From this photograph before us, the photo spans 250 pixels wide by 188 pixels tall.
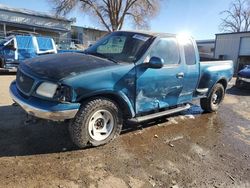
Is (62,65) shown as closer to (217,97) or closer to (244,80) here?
(217,97)

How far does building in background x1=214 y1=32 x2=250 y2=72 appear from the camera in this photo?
26.0m

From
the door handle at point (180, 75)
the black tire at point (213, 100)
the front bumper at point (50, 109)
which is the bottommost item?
the black tire at point (213, 100)

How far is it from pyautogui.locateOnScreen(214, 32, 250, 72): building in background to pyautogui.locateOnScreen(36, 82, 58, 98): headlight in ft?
85.4

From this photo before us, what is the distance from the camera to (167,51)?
5.21 m

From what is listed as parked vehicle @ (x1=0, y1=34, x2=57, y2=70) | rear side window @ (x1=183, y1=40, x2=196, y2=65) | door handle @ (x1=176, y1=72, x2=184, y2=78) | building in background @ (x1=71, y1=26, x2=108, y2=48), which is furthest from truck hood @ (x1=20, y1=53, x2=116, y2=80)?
building in background @ (x1=71, y1=26, x2=108, y2=48)

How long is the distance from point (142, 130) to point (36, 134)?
2052mm

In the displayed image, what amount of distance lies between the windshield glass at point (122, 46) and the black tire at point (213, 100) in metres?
2.83

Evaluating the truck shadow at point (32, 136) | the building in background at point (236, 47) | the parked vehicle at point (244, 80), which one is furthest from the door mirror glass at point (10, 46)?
the building in background at point (236, 47)

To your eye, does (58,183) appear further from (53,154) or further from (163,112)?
(163,112)

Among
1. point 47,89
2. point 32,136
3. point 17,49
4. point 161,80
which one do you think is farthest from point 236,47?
point 47,89

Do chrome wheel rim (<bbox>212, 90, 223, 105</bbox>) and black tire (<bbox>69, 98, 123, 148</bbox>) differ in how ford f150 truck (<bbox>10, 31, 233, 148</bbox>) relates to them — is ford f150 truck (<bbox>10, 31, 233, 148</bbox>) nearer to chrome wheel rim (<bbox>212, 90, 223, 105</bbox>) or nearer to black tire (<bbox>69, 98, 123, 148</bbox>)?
black tire (<bbox>69, 98, 123, 148</bbox>)

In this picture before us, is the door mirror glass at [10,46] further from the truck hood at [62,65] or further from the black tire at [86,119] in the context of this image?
the black tire at [86,119]

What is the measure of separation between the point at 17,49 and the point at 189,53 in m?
9.73

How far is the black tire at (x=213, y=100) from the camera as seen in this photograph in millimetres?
6873
